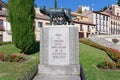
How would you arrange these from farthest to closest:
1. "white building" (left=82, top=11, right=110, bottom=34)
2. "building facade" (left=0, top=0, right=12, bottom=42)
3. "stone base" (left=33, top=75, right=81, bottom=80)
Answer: "white building" (left=82, top=11, right=110, bottom=34) → "building facade" (left=0, top=0, right=12, bottom=42) → "stone base" (left=33, top=75, right=81, bottom=80)

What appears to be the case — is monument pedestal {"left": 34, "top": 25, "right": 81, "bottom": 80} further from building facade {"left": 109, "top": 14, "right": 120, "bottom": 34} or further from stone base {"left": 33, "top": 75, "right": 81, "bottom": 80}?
building facade {"left": 109, "top": 14, "right": 120, "bottom": 34}

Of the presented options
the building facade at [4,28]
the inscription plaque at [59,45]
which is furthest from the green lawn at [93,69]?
the building facade at [4,28]

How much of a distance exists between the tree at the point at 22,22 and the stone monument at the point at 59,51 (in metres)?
13.2

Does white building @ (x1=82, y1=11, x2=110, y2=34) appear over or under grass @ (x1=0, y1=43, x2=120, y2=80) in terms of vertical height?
over

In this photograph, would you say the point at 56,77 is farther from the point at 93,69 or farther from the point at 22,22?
the point at 22,22

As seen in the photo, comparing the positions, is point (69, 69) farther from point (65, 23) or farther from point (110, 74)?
point (110, 74)

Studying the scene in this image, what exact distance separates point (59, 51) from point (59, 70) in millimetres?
1069

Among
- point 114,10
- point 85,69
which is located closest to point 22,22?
point 85,69

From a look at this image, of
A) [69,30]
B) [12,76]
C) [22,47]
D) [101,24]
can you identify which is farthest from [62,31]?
[101,24]

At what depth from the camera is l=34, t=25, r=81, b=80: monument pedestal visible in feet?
45.1

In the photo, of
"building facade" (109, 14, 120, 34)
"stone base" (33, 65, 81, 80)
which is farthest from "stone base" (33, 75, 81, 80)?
"building facade" (109, 14, 120, 34)

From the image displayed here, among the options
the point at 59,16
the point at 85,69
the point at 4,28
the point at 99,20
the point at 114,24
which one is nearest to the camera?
the point at 59,16

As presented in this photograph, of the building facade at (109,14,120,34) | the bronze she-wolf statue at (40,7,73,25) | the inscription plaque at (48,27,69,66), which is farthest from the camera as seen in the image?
the building facade at (109,14,120,34)

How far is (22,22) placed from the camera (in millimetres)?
26906
